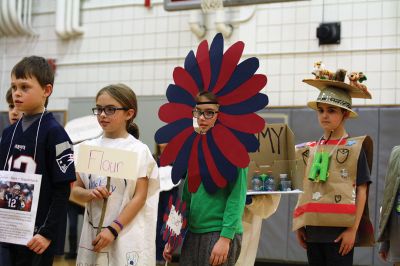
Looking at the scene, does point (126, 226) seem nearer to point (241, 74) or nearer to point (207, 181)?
point (207, 181)

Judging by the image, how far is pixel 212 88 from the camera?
2795 millimetres

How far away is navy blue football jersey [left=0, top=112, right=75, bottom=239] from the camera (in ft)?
8.57

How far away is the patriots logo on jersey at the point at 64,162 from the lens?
2.62 m

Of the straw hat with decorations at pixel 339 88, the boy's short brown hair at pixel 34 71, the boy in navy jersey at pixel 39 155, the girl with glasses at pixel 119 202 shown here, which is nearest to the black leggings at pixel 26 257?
the boy in navy jersey at pixel 39 155

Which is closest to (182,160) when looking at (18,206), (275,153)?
(18,206)

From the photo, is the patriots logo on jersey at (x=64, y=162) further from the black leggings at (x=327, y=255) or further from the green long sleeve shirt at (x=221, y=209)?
the black leggings at (x=327, y=255)

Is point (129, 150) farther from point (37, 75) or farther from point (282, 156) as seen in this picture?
point (282, 156)

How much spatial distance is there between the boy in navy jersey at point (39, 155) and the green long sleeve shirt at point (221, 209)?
56 centimetres

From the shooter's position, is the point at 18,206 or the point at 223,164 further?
the point at 223,164

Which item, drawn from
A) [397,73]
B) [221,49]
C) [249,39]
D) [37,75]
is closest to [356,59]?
[397,73]

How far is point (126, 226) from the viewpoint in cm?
286

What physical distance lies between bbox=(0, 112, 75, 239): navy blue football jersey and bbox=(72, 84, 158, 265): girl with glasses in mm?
258

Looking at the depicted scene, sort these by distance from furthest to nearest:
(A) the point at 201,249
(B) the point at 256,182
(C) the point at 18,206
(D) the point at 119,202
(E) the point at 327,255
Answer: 1. (B) the point at 256,182
2. (E) the point at 327,255
3. (D) the point at 119,202
4. (A) the point at 201,249
5. (C) the point at 18,206

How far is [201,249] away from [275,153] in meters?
1.00
